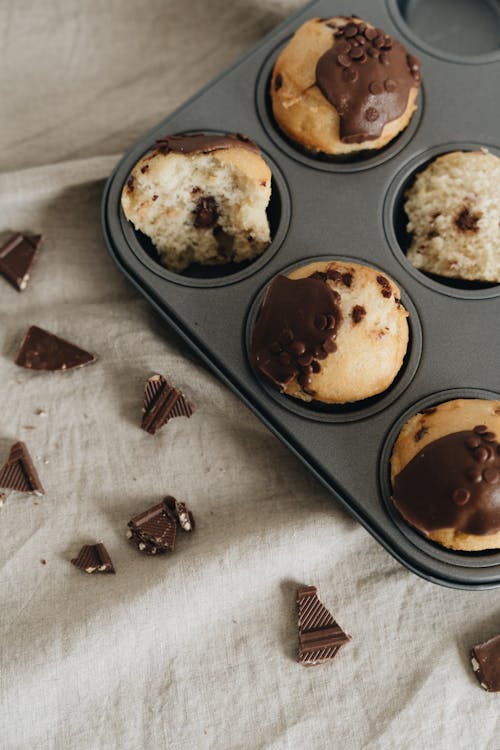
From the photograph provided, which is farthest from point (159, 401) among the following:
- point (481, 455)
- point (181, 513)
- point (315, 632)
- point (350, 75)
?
point (350, 75)

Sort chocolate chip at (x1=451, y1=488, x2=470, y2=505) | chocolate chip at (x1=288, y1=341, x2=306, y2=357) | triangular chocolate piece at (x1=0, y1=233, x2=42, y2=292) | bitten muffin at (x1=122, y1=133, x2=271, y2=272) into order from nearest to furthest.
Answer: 1. chocolate chip at (x1=451, y1=488, x2=470, y2=505)
2. chocolate chip at (x1=288, y1=341, x2=306, y2=357)
3. bitten muffin at (x1=122, y1=133, x2=271, y2=272)
4. triangular chocolate piece at (x1=0, y1=233, x2=42, y2=292)

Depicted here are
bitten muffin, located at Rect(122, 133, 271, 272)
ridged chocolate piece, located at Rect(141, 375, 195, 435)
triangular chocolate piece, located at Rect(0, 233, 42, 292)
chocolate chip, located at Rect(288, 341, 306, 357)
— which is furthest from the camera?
triangular chocolate piece, located at Rect(0, 233, 42, 292)

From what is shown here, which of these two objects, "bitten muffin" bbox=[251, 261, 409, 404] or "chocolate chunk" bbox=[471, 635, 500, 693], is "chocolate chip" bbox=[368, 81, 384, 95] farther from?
"chocolate chunk" bbox=[471, 635, 500, 693]

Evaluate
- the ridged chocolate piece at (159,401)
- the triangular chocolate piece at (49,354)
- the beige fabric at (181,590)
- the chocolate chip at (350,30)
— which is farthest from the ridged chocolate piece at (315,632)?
the chocolate chip at (350,30)

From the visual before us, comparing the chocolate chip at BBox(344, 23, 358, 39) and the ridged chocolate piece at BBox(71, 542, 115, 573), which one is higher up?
the chocolate chip at BBox(344, 23, 358, 39)

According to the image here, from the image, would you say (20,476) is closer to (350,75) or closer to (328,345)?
(328,345)

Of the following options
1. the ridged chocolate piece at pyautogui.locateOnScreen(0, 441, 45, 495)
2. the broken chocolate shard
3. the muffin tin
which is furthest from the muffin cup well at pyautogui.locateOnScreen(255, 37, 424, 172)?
the ridged chocolate piece at pyautogui.locateOnScreen(0, 441, 45, 495)
